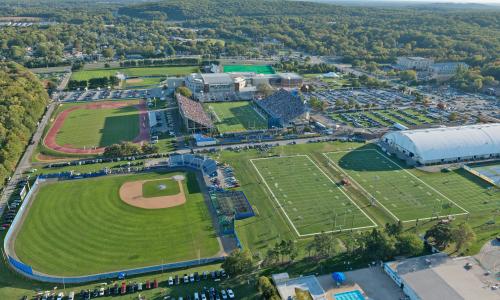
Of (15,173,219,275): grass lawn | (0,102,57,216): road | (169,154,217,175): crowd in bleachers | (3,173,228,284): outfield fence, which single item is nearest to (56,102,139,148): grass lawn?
(0,102,57,216): road

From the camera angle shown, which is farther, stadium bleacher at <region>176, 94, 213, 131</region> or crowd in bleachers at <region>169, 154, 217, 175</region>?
stadium bleacher at <region>176, 94, 213, 131</region>

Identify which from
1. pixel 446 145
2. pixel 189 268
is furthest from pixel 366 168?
pixel 189 268

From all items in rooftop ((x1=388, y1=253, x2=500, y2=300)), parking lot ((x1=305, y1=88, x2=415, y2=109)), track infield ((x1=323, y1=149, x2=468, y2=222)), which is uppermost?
rooftop ((x1=388, y1=253, x2=500, y2=300))

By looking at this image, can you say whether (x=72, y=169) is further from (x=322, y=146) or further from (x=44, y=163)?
(x=322, y=146)

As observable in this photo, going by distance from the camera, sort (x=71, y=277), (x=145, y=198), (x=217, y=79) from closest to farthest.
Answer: (x=71, y=277) → (x=145, y=198) → (x=217, y=79)

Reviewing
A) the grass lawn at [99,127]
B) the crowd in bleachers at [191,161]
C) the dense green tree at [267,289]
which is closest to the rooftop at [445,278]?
the dense green tree at [267,289]

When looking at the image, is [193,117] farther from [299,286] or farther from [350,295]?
[350,295]

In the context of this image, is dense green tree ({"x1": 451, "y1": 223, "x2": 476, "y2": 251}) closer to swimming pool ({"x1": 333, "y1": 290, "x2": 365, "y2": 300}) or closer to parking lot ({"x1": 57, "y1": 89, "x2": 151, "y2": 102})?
swimming pool ({"x1": 333, "y1": 290, "x2": 365, "y2": 300})

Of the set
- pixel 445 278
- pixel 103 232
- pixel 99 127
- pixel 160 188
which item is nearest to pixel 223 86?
pixel 99 127
